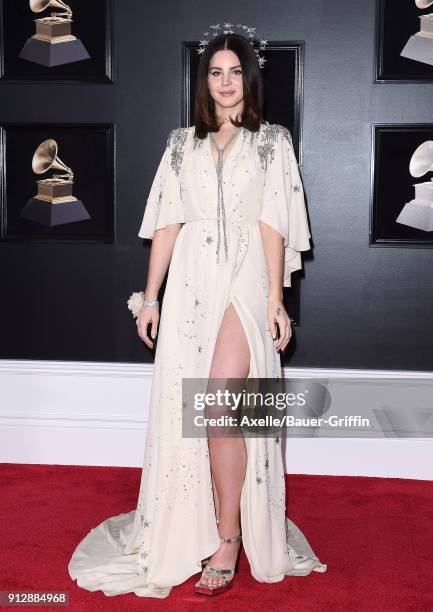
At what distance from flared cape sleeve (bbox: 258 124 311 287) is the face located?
0.58ft

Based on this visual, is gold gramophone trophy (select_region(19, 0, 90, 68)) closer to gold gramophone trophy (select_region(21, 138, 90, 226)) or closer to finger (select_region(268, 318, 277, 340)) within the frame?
gold gramophone trophy (select_region(21, 138, 90, 226))

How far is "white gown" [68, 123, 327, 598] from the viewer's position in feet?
9.51

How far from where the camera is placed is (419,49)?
4.04 m

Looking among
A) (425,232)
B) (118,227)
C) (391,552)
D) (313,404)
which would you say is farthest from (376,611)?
(118,227)

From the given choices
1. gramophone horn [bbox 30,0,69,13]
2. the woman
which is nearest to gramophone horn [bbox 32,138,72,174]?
gramophone horn [bbox 30,0,69,13]

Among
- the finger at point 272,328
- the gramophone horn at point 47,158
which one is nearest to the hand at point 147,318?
the finger at point 272,328

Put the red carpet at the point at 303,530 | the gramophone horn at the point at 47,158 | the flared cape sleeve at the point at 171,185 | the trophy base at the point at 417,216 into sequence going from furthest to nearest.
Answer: the gramophone horn at the point at 47,158 < the trophy base at the point at 417,216 < the flared cape sleeve at the point at 171,185 < the red carpet at the point at 303,530

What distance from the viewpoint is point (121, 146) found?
4.26 m

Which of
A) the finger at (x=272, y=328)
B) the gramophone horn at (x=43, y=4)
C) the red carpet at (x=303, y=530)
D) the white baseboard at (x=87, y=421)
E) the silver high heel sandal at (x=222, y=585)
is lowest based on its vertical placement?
the red carpet at (x=303, y=530)

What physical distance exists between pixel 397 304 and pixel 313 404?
713 millimetres

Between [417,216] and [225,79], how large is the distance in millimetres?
1642

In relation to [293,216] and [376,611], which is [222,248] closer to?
[293,216]

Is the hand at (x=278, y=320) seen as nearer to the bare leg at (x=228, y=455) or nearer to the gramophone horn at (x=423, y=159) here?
the bare leg at (x=228, y=455)

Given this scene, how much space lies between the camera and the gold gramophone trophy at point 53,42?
4.17 meters
